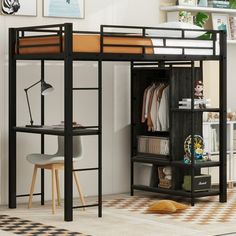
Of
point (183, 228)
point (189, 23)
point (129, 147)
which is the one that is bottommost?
point (183, 228)

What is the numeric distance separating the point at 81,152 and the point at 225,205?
1.42m

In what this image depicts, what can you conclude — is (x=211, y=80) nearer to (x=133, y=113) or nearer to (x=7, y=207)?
(x=133, y=113)

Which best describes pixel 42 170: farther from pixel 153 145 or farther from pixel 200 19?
pixel 200 19

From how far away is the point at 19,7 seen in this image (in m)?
7.28

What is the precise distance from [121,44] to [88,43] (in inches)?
12.7

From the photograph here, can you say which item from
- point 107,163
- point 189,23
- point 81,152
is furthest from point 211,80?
point 81,152

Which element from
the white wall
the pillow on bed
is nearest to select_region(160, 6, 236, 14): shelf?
the white wall

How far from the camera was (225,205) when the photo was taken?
724 cm

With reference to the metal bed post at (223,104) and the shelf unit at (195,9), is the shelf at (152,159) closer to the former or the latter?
the metal bed post at (223,104)

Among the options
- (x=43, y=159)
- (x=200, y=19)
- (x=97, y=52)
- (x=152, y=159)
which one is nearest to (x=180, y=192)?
(x=152, y=159)

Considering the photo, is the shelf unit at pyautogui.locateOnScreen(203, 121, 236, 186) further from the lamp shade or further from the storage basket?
the lamp shade

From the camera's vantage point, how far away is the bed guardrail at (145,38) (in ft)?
21.7

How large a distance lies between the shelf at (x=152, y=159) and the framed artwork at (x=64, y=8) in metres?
1.49

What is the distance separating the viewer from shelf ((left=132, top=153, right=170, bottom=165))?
7561 mm
